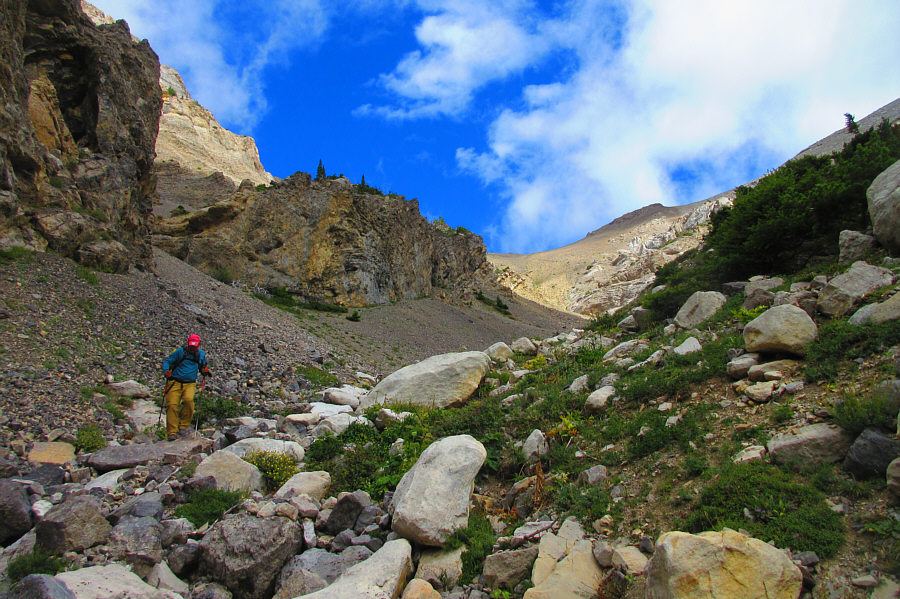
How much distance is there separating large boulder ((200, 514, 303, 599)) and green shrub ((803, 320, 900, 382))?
21.4 feet

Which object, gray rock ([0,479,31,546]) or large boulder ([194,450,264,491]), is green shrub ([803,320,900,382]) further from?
gray rock ([0,479,31,546])

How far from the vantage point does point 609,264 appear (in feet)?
344

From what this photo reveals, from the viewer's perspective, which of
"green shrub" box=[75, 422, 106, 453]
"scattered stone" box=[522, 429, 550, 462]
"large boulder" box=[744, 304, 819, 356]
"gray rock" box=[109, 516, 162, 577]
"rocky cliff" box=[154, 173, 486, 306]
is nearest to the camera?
"gray rock" box=[109, 516, 162, 577]

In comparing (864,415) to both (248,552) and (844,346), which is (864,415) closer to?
(844,346)

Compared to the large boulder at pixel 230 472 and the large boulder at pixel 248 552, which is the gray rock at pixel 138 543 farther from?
the large boulder at pixel 230 472

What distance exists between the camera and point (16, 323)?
10648mm

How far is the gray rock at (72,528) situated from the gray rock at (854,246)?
12.6 meters

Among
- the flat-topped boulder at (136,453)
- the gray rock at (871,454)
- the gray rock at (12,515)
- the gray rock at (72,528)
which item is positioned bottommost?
the gray rock at (871,454)

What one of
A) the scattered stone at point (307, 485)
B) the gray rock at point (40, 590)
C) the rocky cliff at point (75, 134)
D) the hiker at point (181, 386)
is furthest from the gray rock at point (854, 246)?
the rocky cliff at point (75, 134)

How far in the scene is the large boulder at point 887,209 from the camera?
814 cm

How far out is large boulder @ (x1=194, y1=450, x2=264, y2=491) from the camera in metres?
6.63

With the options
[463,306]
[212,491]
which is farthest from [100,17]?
[212,491]

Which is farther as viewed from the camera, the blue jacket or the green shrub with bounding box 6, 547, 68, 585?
the blue jacket

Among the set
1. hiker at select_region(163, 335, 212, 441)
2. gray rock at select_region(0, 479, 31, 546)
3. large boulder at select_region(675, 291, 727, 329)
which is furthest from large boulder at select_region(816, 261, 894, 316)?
hiker at select_region(163, 335, 212, 441)
